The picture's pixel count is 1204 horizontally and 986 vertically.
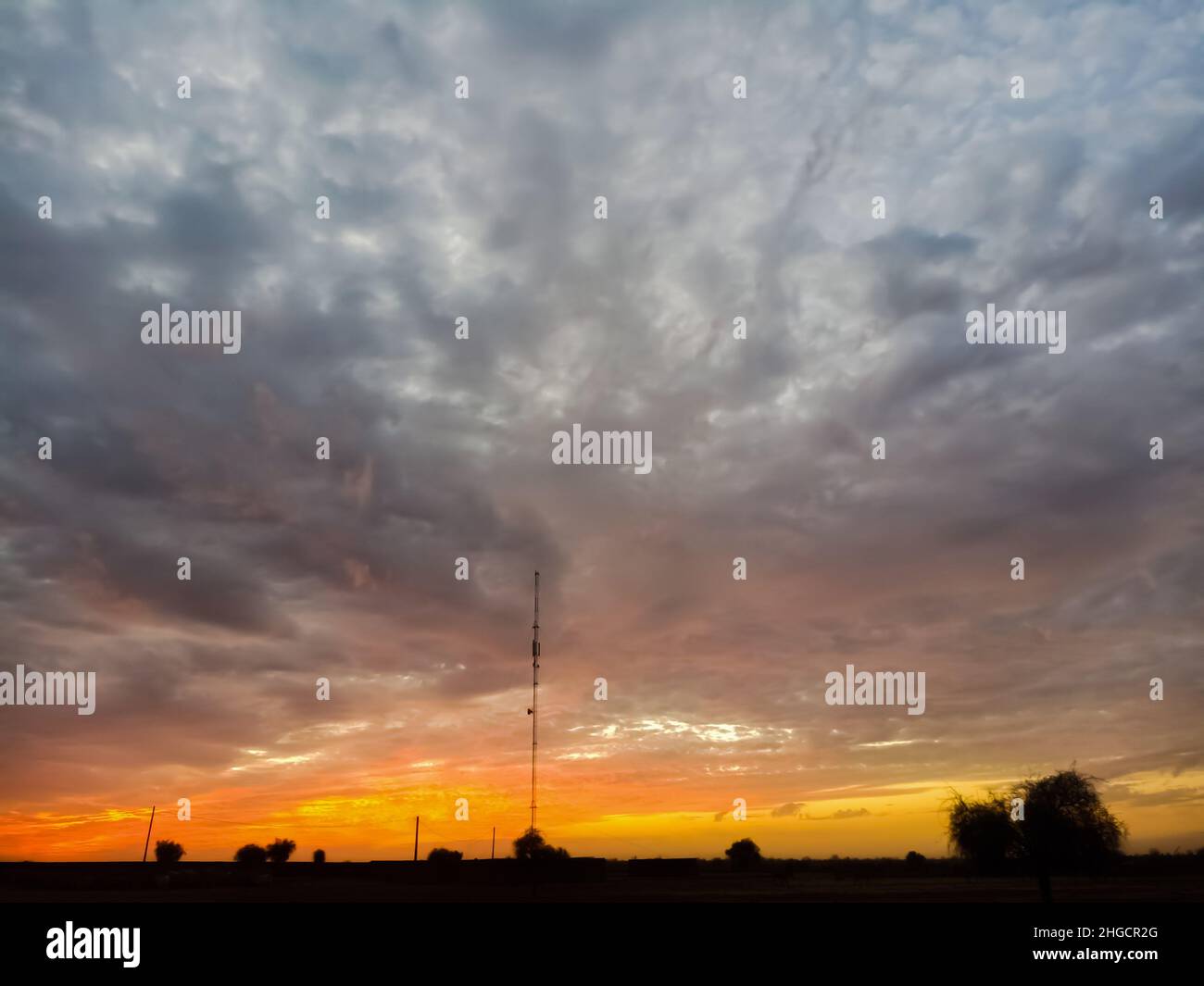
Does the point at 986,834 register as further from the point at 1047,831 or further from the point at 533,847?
the point at 533,847

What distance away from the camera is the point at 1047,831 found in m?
71.6

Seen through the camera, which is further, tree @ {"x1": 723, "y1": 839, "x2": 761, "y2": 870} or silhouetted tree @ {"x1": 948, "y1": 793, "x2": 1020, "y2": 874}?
tree @ {"x1": 723, "y1": 839, "x2": 761, "y2": 870}

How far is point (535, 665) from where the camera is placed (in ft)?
259

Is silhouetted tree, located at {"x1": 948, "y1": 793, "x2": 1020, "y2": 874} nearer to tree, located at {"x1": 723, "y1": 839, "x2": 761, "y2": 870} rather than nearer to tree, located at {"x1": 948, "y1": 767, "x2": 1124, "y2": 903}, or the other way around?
tree, located at {"x1": 948, "y1": 767, "x2": 1124, "y2": 903}

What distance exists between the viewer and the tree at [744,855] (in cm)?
19100

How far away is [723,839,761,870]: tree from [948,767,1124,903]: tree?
12573 centimetres

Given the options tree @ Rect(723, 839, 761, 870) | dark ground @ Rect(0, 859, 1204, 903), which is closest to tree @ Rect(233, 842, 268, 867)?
dark ground @ Rect(0, 859, 1204, 903)

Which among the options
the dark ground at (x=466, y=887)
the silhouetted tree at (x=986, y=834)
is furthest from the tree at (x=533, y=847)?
the silhouetted tree at (x=986, y=834)

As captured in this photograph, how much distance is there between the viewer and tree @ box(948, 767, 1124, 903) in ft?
232

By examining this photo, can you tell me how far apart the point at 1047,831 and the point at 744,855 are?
5175 inches

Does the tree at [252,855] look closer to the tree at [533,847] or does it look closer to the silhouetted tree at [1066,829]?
the tree at [533,847]
